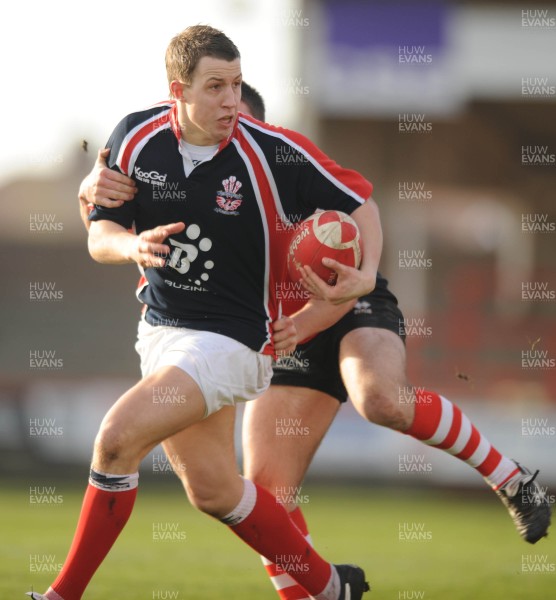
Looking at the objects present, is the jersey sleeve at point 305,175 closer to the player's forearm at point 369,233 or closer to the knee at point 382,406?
the player's forearm at point 369,233

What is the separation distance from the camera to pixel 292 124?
23.5 m

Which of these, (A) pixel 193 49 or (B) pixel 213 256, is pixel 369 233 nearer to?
(B) pixel 213 256

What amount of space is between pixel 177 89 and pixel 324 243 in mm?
894

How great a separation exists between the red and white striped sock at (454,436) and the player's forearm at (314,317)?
613 mm

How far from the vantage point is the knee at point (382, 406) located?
5.58m

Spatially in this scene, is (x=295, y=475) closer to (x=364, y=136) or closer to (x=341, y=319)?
(x=341, y=319)

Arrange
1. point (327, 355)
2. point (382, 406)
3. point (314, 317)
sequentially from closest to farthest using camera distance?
point (314, 317) → point (382, 406) → point (327, 355)

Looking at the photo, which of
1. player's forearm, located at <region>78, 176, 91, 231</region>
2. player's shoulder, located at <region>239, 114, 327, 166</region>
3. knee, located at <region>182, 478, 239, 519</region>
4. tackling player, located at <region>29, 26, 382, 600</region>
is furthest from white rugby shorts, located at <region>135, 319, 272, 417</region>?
player's shoulder, located at <region>239, 114, 327, 166</region>

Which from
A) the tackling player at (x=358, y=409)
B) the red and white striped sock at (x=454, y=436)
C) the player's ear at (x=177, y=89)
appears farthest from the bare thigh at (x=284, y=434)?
the player's ear at (x=177, y=89)

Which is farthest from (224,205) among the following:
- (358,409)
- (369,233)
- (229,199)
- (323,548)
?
(323,548)

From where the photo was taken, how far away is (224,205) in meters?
4.92

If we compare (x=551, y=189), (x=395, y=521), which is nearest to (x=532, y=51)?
(x=551, y=189)

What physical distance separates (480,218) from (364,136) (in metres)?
4.97

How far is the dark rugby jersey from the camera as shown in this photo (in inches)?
194
